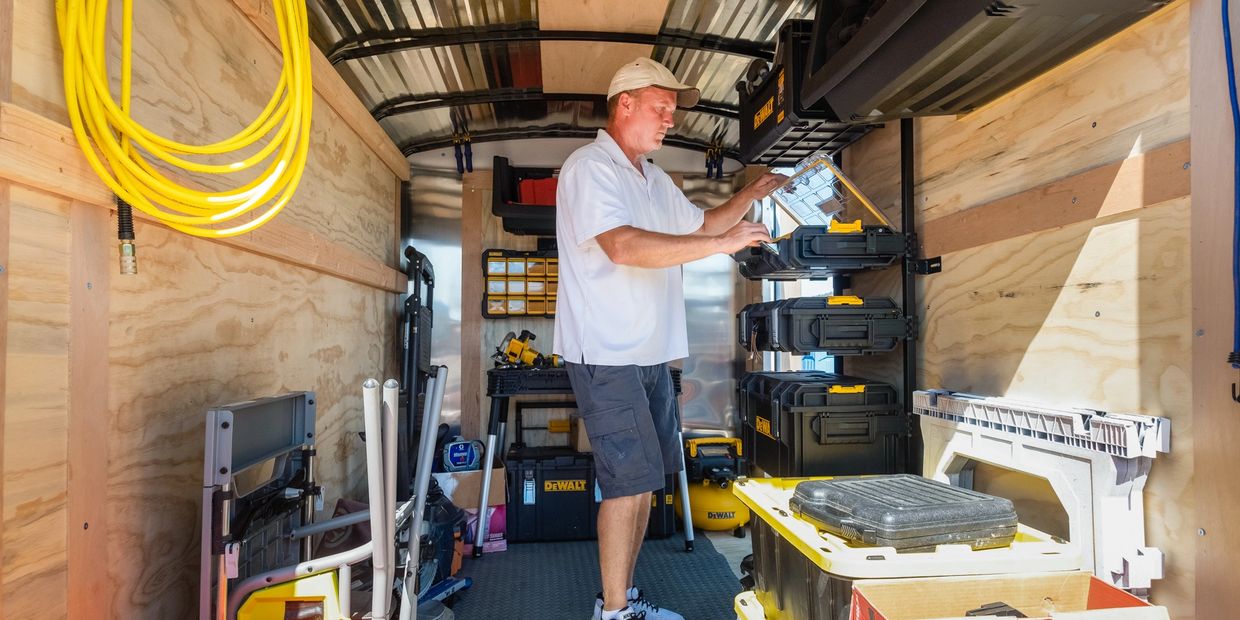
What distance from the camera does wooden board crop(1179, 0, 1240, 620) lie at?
133 centimetres

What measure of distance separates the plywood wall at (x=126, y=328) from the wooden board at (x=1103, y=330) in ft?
7.79

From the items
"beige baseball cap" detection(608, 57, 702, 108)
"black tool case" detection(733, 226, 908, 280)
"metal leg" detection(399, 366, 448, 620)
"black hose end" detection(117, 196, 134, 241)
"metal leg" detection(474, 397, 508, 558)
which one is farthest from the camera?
"metal leg" detection(474, 397, 508, 558)

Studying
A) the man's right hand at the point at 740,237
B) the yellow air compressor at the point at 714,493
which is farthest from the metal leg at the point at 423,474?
the yellow air compressor at the point at 714,493

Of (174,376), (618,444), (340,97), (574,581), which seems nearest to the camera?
(174,376)

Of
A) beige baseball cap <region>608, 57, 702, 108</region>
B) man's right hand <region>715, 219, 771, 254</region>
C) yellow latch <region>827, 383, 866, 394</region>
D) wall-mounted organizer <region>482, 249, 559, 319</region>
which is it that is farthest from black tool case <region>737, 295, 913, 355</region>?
wall-mounted organizer <region>482, 249, 559, 319</region>

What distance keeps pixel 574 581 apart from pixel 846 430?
1438 mm

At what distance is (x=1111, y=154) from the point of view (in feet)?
5.40

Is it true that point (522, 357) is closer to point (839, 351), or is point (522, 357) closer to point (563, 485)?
point (563, 485)

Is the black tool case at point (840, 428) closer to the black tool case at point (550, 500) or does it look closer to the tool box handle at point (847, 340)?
the tool box handle at point (847, 340)

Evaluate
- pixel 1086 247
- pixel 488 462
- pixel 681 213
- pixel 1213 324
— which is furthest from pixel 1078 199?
pixel 488 462

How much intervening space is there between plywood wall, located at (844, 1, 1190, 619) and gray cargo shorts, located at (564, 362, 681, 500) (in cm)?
114

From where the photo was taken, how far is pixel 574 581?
299 centimetres

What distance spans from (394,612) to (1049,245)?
2.21 metres

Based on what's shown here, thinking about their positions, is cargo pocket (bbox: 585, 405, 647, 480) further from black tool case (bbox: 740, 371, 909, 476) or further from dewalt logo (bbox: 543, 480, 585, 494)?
dewalt logo (bbox: 543, 480, 585, 494)
